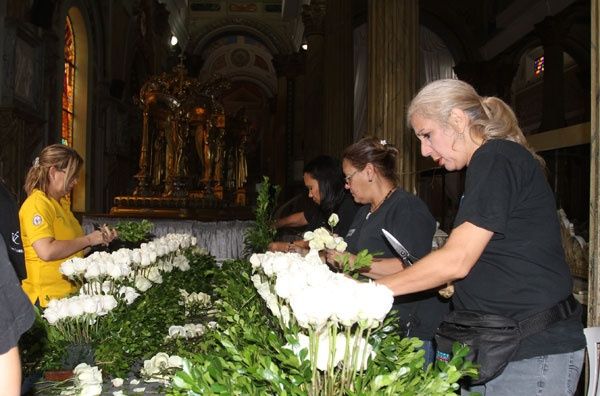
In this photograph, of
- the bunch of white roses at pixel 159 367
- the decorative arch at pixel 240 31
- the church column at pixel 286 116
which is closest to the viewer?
the bunch of white roses at pixel 159 367

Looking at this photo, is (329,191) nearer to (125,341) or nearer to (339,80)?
(125,341)

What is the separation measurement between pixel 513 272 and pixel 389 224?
0.93 m

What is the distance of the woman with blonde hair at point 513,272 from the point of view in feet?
5.71

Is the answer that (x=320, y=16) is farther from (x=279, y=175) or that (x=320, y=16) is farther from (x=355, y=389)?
(x=355, y=389)

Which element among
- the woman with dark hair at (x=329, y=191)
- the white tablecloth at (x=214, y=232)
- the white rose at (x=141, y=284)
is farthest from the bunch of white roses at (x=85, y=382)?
the white tablecloth at (x=214, y=232)

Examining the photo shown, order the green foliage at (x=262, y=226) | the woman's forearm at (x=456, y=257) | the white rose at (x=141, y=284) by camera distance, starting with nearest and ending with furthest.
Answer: the woman's forearm at (x=456, y=257) < the white rose at (x=141, y=284) < the green foliage at (x=262, y=226)

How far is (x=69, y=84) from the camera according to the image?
514 inches

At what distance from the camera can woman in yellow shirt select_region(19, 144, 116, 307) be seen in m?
3.22

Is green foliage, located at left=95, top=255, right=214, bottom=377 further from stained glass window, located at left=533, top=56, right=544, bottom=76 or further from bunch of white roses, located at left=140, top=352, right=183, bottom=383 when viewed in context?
stained glass window, located at left=533, top=56, right=544, bottom=76

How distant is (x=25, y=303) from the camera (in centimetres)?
110

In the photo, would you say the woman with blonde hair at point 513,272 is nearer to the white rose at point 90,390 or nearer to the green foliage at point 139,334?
the green foliage at point 139,334

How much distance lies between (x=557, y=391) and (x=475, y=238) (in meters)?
0.48

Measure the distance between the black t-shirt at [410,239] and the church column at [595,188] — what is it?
1.95 feet

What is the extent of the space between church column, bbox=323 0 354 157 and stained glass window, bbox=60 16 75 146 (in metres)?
5.23
